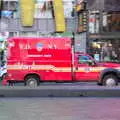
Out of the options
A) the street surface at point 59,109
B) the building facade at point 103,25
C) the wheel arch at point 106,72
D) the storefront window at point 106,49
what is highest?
the building facade at point 103,25

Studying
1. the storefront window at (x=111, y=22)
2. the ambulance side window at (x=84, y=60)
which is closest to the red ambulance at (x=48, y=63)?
the ambulance side window at (x=84, y=60)

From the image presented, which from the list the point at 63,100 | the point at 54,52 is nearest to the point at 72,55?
the point at 54,52

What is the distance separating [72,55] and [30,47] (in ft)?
6.21

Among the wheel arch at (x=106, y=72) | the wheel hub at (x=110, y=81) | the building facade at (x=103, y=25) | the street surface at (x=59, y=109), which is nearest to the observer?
the street surface at (x=59, y=109)

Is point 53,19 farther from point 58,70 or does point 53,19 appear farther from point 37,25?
point 58,70

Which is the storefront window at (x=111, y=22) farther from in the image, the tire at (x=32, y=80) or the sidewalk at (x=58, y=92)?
the sidewalk at (x=58, y=92)

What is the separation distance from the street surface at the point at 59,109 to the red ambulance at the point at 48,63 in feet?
19.1

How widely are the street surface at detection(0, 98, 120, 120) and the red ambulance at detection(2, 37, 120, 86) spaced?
5.83 m

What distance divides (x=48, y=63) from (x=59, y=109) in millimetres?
9064

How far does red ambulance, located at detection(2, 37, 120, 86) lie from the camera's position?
24344mm

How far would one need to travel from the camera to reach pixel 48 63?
2433 centimetres

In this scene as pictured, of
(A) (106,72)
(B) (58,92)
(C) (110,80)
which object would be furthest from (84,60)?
(B) (58,92)

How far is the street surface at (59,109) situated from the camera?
13.6 m

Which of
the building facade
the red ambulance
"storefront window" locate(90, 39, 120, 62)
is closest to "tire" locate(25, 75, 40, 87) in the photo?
the red ambulance
